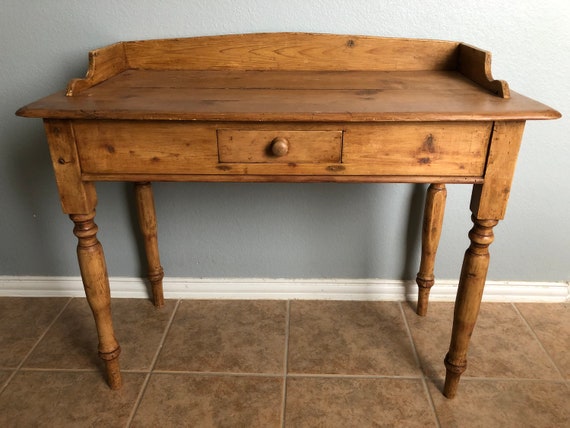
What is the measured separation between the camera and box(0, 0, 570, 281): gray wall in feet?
4.76

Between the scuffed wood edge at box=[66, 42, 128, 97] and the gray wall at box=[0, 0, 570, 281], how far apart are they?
11cm

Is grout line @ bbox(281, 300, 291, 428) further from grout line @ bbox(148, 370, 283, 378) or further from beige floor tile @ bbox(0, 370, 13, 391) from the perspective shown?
beige floor tile @ bbox(0, 370, 13, 391)

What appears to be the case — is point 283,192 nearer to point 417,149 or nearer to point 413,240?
point 413,240

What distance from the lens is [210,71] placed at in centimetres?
146

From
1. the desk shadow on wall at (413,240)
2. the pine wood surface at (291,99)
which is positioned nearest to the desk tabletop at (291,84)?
the pine wood surface at (291,99)

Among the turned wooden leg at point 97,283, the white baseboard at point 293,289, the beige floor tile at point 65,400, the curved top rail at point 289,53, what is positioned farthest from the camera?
the white baseboard at point 293,289

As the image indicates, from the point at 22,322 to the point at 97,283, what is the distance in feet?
2.22

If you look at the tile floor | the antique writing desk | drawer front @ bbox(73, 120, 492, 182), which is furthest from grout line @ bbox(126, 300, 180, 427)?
drawer front @ bbox(73, 120, 492, 182)

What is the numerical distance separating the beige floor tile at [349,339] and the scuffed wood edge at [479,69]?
2.84 ft

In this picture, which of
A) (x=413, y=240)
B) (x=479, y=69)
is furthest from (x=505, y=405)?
(x=479, y=69)

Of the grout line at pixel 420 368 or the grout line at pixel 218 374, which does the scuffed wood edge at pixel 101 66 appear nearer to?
the grout line at pixel 218 374

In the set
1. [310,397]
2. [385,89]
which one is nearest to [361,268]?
[310,397]

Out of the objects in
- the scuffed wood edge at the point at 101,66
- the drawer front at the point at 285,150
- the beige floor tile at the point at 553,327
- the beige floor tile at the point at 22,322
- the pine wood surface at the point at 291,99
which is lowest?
the beige floor tile at the point at 22,322

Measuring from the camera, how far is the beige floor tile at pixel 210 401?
1325 millimetres
